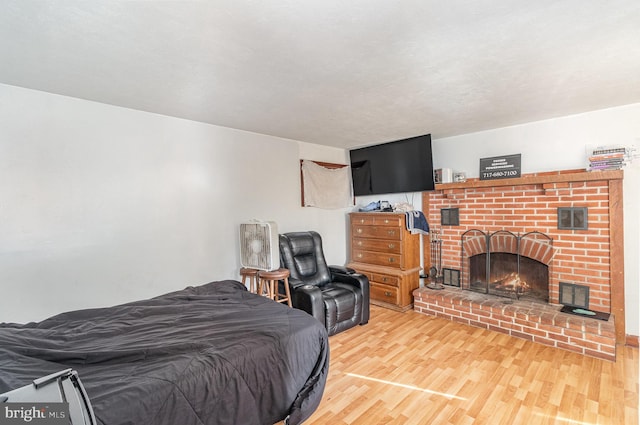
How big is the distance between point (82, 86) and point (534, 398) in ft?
13.3

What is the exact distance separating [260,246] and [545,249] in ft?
10.5

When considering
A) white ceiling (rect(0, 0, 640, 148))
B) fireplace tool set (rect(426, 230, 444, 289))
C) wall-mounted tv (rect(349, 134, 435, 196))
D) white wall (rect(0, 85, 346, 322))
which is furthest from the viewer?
fireplace tool set (rect(426, 230, 444, 289))

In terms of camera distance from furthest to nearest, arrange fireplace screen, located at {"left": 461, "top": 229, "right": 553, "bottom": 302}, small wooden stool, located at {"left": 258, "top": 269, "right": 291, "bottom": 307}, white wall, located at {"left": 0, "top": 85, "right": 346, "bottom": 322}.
Result: fireplace screen, located at {"left": 461, "top": 229, "right": 553, "bottom": 302} < small wooden stool, located at {"left": 258, "top": 269, "right": 291, "bottom": 307} < white wall, located at {"left": 0, "top": 85, "right": 346, "bottom": 322}

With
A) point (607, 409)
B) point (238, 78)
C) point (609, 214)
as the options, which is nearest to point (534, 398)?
point (607, 409)

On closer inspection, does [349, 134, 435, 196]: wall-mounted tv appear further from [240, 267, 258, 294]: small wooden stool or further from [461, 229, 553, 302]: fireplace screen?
[240, 267, 258, 294]: small wooden stool

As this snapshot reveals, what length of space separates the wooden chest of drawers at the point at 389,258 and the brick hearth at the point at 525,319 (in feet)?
0.77

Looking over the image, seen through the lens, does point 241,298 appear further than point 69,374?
Yes

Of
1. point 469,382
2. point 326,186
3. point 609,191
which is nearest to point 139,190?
point 326,186

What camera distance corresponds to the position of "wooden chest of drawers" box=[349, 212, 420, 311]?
155 inches

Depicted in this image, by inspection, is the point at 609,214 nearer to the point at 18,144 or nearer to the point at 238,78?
the point at 238,78

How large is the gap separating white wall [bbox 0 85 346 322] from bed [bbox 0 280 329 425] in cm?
54

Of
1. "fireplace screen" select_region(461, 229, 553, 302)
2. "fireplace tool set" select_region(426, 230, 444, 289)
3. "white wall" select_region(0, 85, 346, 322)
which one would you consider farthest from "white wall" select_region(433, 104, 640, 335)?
"white wall" select_region(0, 85, 346, 322)

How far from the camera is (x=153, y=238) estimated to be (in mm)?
2828

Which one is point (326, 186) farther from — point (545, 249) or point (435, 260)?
point (545, 249)
